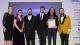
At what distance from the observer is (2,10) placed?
7.58 metres

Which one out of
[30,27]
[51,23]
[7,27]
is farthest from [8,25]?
[51,23]

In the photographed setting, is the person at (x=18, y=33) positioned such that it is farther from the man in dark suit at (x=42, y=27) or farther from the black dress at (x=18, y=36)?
the man in dark suit at (x=42, y=27)

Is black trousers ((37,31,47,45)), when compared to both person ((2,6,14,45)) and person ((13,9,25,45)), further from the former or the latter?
person ((2,6,14,45))

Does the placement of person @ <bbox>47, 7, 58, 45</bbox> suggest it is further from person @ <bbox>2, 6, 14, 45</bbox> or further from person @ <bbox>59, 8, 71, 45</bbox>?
person @ <bbox>2, 6, 14, 45</bbox>

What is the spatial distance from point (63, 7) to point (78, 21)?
0.76 ft

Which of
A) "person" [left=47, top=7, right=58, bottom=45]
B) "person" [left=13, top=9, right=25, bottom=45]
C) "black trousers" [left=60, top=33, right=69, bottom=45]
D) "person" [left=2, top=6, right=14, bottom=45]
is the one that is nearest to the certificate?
"person" [left=47, top=7, right=58, bottom=45]

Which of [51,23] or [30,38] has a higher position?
[51,23]

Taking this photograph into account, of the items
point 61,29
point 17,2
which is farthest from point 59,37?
point 17,2

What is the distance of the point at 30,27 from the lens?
7.57 metres

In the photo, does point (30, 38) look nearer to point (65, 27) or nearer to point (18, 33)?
point (18, 33)

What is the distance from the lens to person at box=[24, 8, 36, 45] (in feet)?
24.8

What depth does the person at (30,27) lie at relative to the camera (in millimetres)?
7559

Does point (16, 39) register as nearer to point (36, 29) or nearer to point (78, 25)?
point (36, 29)

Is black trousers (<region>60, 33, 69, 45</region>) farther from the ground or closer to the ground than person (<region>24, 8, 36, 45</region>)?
closer to the ground
